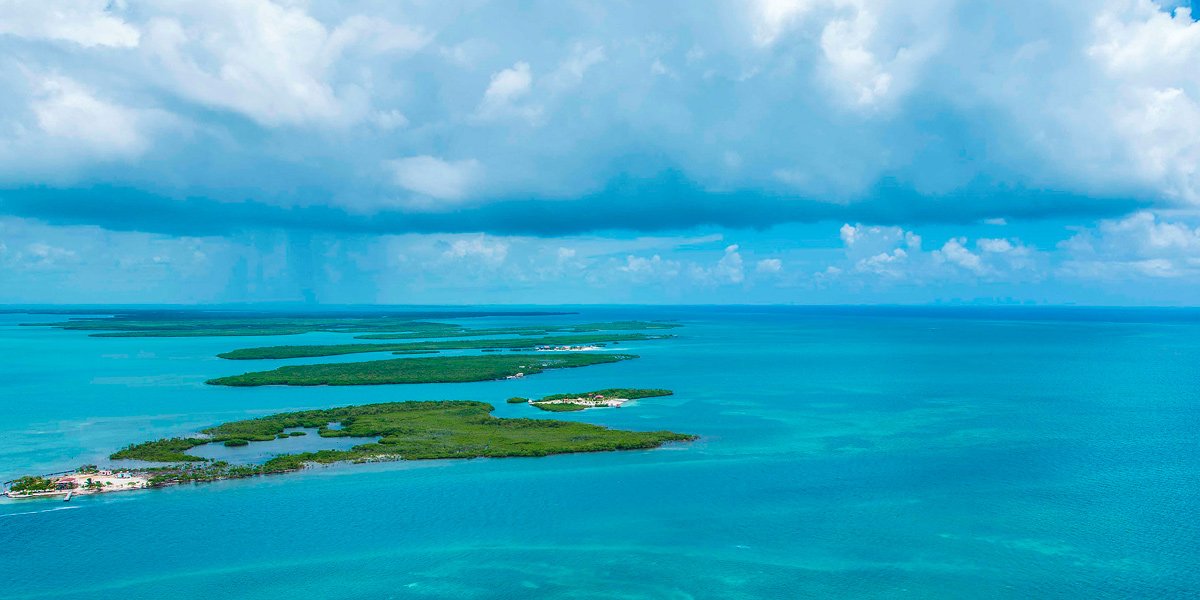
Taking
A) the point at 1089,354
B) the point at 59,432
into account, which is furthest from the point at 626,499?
the point at 1089,354

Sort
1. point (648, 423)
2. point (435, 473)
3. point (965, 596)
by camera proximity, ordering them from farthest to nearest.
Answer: point (648, 423), point (435, 473), point (965, 596)

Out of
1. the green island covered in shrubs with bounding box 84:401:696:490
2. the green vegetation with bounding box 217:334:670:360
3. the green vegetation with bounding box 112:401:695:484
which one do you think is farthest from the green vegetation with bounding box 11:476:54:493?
the green vegetation with bounding box 217:334:670:360

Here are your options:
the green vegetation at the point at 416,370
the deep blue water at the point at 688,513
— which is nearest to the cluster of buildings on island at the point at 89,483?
the deep blue water at the point at 688,513

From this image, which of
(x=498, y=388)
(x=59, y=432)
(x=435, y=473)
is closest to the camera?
(x=435, y=473)

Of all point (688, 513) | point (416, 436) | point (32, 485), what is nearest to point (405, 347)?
point (416, 436)

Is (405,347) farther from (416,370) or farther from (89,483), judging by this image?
(89,483)

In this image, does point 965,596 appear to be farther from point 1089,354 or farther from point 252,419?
point 1089,354

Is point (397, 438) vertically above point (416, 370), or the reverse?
point (416, 370)
